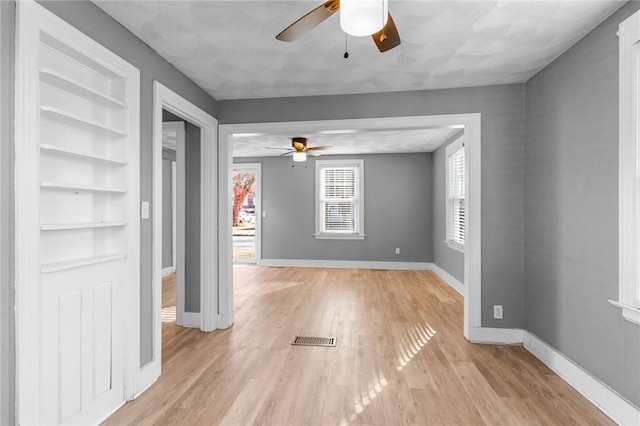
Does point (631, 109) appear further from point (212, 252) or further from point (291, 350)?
point (212, 252)

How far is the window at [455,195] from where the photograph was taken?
5271mm

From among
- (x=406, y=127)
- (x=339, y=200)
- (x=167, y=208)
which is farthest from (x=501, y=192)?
(x=167, y=208)

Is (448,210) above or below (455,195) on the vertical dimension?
below

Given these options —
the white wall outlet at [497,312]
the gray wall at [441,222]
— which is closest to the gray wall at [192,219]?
the white wall outlet at [497,312]

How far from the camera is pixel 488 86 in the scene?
10.7 feet

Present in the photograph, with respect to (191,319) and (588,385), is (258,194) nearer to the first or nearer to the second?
(191,319)

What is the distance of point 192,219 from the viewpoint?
379cm

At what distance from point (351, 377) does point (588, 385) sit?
63.3 inches

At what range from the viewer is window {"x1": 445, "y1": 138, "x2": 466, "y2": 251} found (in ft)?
17.3

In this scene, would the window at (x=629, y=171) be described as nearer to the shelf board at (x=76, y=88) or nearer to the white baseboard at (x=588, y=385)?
the white baseboard at (x=588, y=385)

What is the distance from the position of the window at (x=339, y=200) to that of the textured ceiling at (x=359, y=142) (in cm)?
43

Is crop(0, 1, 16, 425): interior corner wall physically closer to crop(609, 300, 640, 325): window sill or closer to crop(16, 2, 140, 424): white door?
crop(16, 2, 140, 424): white door

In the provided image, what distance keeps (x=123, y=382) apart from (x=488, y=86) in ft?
12.8

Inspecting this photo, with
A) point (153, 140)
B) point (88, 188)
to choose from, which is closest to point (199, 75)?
point (153, 140)
